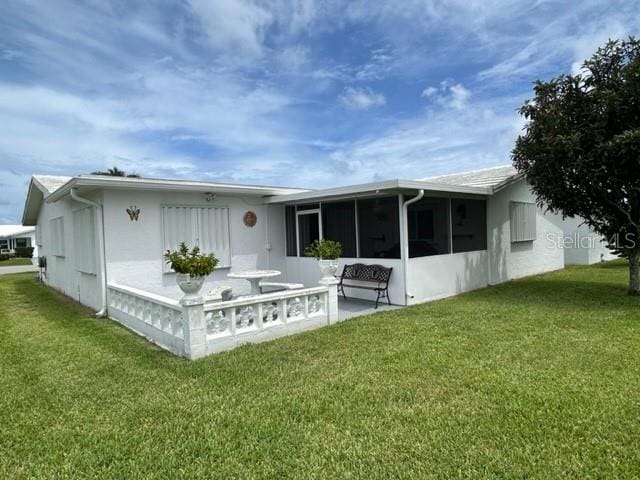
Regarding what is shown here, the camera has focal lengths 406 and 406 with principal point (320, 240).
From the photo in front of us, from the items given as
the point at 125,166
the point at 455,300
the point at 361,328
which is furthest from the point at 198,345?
the point at 125,166

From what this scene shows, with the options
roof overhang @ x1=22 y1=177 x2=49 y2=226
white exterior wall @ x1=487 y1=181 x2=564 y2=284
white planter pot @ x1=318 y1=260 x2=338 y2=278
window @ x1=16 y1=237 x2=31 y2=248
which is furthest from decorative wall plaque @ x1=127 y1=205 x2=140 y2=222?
window @ x1=16 y1=237 x2=31 y2=248

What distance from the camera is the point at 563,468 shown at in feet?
9.11

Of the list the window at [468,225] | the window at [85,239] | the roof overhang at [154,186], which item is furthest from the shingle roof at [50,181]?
the window at [468,225]

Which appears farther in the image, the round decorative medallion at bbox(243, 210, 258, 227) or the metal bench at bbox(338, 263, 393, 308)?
the round decorative medallion at bbox(243, 210, 258, 227)

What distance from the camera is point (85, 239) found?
9688 millimetres

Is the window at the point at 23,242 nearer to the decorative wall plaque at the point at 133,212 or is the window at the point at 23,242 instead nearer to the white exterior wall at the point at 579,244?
the decorative wall plaque at the point at 133,212

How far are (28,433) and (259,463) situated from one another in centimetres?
217

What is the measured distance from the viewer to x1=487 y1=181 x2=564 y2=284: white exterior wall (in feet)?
39.3

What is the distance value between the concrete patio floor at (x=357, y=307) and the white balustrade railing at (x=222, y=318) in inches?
38.0

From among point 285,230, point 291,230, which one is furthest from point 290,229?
point 285,230

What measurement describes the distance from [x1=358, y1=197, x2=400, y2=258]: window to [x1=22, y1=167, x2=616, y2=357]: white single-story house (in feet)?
0.08

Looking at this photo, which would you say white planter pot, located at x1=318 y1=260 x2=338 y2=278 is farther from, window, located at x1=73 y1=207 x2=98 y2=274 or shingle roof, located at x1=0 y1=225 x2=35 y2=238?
shingle roof, located at x1=0 y1=225 x2=35 y2=238

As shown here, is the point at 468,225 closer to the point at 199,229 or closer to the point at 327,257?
the point at 327,257

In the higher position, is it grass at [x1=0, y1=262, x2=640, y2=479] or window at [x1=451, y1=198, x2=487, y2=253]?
window at [x1=451, y1=198, x2=487, y2=253]
